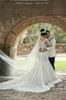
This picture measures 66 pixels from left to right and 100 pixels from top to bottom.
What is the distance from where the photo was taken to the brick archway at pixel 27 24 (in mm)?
9734

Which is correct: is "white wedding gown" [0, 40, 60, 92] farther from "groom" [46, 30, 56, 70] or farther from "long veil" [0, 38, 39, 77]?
"groom" [46, 30, 56, 70]

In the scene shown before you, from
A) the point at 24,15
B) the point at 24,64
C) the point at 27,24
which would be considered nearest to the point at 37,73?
the point at 24,64

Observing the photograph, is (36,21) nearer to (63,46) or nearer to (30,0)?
(30,0)

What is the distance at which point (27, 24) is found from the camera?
32.5ft

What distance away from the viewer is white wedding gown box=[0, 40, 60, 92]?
803cm

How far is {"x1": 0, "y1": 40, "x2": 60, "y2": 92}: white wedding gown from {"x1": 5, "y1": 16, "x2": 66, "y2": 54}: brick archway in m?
0.91

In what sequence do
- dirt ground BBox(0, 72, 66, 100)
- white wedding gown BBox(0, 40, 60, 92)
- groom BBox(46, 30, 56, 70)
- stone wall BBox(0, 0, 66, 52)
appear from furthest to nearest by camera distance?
stone wall BBox(0, 0, 66, 52), groom BBox(46, 30, 56, 70), white wedding gown BBox(0, 40, 60, 92), dirt ground BBox(0, 72, 66, 100)

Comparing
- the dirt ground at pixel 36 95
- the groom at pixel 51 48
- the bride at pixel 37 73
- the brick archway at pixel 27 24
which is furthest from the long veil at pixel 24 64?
the dirt ground at pixel 36 95

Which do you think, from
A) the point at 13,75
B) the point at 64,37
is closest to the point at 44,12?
the point at 13,75

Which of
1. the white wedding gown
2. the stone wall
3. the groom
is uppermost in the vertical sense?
the stone wall

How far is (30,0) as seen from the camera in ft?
32.1

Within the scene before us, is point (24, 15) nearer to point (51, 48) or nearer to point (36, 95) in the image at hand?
point (51, 48)

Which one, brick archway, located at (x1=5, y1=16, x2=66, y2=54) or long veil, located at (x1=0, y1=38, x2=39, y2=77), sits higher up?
brick archway, located at (x1=5, y1=16, x2=66, y2=54)

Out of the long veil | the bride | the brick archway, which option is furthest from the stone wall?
the long veil
